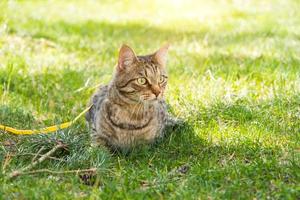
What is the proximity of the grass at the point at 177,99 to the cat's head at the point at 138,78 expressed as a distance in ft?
1.31

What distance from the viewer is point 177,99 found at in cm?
539

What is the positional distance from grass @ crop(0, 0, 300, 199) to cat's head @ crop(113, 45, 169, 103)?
15.8 inches

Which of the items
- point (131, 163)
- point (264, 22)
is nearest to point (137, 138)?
point (131, 163)

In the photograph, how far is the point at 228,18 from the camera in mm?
10062

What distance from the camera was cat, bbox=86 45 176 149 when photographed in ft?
14.3

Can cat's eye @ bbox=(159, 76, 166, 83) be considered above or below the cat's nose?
above

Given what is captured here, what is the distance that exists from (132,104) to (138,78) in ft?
0.64

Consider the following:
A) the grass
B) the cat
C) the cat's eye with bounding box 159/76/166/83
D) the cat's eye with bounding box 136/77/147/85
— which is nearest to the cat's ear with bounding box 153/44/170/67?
the cat

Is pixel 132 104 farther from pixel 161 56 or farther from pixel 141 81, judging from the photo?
pixel 161 56

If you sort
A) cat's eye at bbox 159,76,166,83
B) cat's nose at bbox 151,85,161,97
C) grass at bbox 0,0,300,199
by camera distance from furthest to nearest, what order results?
cat's eye at bbox 159,76,166,83 → cat's nose at bbox 151,85,161,97 → grass at bbox 0,0,300,199

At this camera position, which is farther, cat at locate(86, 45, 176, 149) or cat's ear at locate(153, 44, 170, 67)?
cat's ear at locate(153, 44, 170, 67)

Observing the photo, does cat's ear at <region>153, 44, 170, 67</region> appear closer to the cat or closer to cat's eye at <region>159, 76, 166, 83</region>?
the cat

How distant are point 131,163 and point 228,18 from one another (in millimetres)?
6264

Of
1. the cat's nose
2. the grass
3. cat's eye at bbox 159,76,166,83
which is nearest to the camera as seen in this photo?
the grass
